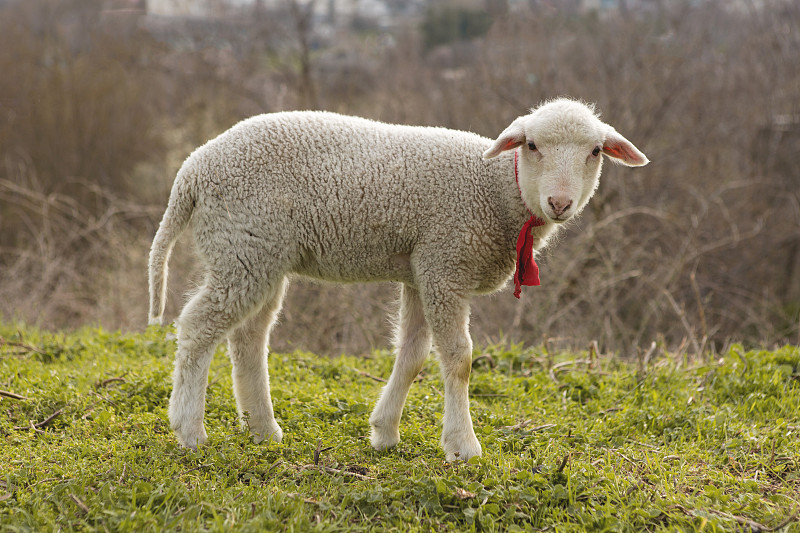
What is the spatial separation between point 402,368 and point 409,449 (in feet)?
1.49

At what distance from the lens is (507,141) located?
12.0 ft

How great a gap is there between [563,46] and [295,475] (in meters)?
10.0

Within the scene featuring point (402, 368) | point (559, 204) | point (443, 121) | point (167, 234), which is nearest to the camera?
point (559, 204)

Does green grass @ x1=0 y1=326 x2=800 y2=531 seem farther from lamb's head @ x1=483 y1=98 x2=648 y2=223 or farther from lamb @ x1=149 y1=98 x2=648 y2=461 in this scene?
lamb's head @ x1=483 y1=98 x2=648 y2=223

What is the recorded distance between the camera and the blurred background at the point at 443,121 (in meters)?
8.34

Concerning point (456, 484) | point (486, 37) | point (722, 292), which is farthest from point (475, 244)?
point (486, 37)

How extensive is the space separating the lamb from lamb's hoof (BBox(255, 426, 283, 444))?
1.02ft

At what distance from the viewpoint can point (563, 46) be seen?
38.8ft

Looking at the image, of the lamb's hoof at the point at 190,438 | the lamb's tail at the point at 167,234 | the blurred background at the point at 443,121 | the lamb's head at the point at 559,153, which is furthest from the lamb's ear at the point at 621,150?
the blurred background at the point at 443,121

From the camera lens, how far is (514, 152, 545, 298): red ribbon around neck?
3801 mm

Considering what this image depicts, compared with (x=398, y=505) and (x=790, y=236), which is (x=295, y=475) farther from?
(x=790, y=236)

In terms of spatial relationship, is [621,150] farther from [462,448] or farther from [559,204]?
[462,448]

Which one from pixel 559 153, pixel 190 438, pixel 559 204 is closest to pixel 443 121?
pixel 559 153

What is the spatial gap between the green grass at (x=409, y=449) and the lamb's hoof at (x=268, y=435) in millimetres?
75
